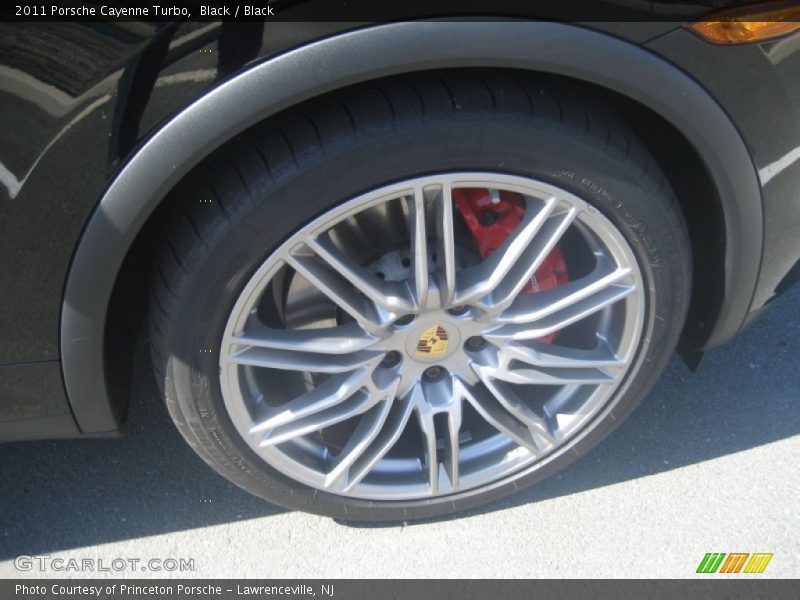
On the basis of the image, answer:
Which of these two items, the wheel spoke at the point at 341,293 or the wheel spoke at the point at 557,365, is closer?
the wheel spoke at the point at 341,293

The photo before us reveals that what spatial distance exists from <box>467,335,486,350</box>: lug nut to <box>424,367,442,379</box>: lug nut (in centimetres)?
10

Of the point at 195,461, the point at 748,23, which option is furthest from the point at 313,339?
the point at 748,23

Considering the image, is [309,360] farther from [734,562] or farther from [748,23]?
[734,562]

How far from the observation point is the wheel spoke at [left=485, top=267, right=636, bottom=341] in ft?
5.43

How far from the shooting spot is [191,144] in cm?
126

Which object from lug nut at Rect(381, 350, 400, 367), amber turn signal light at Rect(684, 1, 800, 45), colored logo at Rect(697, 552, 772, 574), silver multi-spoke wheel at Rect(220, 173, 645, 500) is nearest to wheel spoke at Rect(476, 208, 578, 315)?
silver multi-spoke wheel at Rect(220, 173, 645, 500)

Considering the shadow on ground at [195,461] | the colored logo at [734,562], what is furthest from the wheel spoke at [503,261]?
the colored logo at [734,562]

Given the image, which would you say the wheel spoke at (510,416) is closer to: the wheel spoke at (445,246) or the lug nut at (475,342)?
the lug nut at (475,342)

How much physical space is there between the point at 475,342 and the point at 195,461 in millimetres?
911

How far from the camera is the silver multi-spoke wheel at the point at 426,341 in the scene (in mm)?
1519

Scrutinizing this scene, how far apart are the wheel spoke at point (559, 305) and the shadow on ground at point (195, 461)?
58cm
